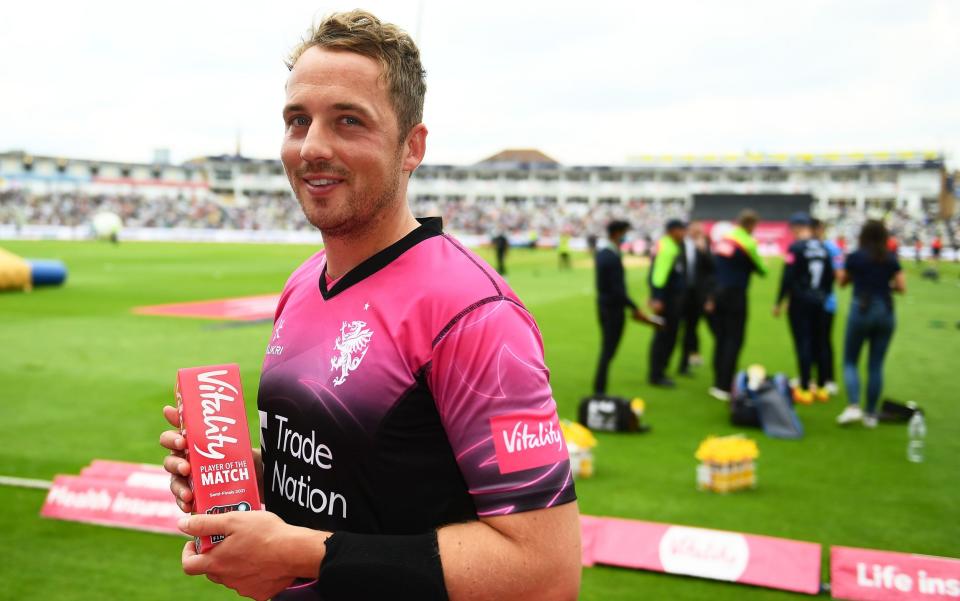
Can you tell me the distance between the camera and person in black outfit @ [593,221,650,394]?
10.2 metres

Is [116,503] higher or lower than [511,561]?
lower

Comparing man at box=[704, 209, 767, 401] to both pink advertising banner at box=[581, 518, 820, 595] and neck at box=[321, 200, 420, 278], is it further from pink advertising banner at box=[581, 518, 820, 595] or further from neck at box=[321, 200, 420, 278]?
neck at box=[321, 200, 420, 278]

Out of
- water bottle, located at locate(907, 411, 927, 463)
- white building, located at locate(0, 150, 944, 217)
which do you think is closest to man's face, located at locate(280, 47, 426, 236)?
water bottle, located at locate(907, 411, 927, 463)

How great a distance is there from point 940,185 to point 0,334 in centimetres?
8785

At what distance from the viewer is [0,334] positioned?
14.2 metres

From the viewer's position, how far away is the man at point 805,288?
1034 centimetres

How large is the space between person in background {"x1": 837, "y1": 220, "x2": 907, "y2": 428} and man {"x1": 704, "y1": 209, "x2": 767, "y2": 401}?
1414 millimetres

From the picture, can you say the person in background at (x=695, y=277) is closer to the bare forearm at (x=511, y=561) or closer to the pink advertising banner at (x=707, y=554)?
the pink advertising banner at (x=707, y=554)

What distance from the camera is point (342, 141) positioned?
177cm

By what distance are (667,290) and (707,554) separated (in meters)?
6.46

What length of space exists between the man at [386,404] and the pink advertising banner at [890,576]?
4069 mm

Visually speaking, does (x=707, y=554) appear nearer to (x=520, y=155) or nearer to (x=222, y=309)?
(x=222, y=309)

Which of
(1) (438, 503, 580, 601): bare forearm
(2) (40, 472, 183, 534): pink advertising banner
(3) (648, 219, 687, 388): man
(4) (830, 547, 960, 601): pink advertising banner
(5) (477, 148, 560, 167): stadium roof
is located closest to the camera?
(1) (438, 503, 580, 601): bare forearm

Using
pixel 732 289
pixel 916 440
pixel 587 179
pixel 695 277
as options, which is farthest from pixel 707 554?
pixel 587 179
